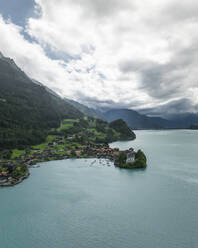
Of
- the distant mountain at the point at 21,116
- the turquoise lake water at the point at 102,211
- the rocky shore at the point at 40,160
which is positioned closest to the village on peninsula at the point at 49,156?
the rocky shore at the point at 40,160

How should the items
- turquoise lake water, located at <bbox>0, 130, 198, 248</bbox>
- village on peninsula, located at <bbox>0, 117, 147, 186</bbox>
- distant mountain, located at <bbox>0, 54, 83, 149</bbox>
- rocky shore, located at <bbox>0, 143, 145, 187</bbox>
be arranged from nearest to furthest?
turquoise lake water, located at <bbox>0, 130, 198, 248</bbox>, rocky shore, located at <bbox>0, 143, 145, 187</bbox>, village on peninsula, located at <bbox>0, 117, 147, 186</bbox>, distant mountain, located at <bbox>0, 54, 83, 149</bbox>

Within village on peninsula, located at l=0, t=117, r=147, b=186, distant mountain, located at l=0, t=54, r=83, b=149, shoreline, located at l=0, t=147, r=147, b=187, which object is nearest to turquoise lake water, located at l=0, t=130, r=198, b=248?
shoreline, located at l=0, t=147, r=147, b=187

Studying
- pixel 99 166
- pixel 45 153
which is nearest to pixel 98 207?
pixel 99 166

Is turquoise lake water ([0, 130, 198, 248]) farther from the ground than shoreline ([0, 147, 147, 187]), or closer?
closer

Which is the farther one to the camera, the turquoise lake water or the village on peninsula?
the village on peninsula

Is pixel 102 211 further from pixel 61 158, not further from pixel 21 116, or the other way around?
pixel 21 116

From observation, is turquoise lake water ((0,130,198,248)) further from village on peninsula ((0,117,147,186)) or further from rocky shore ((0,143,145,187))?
village on peninsula ((0,117,147,186))

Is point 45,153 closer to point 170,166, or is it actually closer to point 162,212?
point 170,166

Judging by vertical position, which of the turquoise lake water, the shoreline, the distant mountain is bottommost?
the turquoise lake water

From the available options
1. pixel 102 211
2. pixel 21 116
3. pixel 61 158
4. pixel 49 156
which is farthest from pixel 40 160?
pixel 21 116
